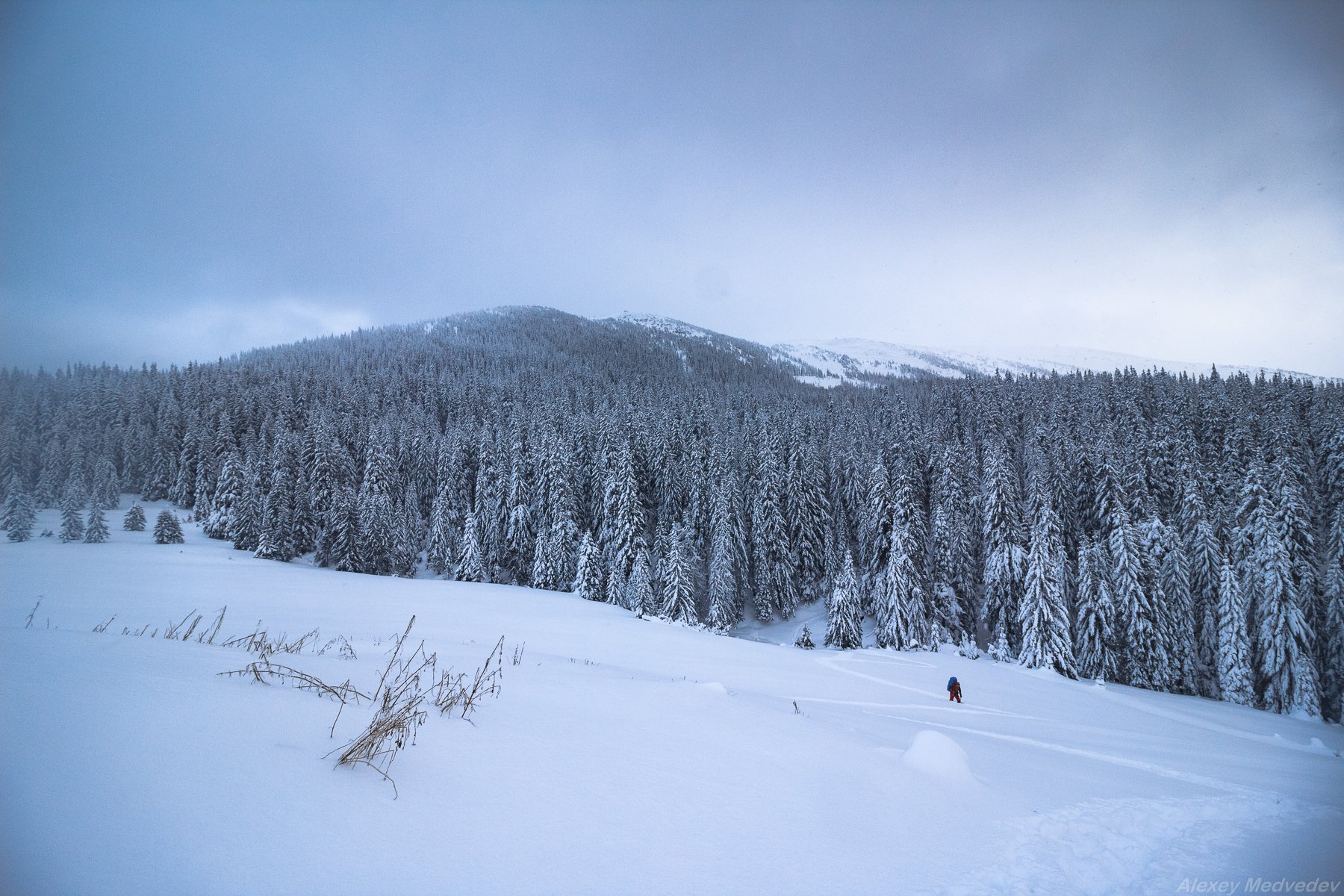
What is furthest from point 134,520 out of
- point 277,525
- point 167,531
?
point 277,525

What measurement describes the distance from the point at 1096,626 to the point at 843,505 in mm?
23702

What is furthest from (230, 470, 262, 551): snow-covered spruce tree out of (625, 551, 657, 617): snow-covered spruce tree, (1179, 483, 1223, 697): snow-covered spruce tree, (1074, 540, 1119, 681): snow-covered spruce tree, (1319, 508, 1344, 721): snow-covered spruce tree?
(1319, 508, 1344, 721): snow-covered spruce tree

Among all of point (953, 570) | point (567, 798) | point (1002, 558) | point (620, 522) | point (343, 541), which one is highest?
point (567, 798)

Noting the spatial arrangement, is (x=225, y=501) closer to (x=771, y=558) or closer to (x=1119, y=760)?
(x=771, y=558)

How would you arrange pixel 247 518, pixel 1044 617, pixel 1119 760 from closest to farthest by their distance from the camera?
pixel 1119 760
pixel 1044 617
pixel 247 518

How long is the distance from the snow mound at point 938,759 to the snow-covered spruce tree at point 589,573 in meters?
34.9

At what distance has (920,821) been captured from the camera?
4.31 metres

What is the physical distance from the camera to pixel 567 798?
3.52 meters

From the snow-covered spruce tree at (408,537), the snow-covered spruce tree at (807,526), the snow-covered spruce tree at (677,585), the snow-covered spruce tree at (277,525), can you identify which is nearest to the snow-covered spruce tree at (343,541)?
the snow-covered spruce tree at (277,525)

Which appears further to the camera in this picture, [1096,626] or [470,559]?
[470,559]

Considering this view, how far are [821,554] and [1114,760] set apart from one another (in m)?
40.4

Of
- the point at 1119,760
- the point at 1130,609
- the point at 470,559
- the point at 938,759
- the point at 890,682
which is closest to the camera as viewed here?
the point at 938,759

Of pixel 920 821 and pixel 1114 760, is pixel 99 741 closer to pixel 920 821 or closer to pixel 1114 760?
pixel 920 821

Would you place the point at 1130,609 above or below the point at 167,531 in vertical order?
below
